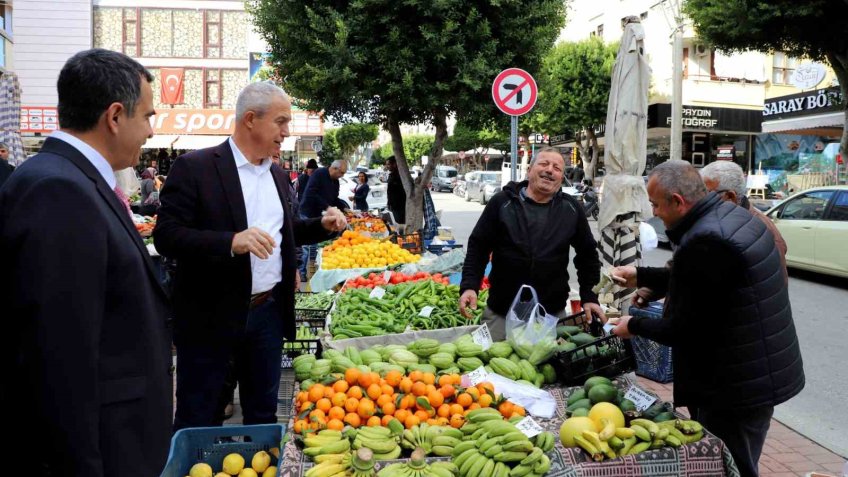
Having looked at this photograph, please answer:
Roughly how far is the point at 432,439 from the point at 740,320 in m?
1.49

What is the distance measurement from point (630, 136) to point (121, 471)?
688 centimetres

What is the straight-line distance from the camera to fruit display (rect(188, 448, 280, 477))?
281cm

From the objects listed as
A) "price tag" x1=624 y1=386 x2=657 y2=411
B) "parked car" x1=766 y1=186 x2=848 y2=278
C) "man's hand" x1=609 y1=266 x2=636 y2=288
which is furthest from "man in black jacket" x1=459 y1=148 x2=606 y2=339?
"parked car" x1=766 y1=186 x2=848 y2=278

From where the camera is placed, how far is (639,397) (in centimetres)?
330

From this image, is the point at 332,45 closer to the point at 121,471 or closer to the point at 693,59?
the point at 121,471

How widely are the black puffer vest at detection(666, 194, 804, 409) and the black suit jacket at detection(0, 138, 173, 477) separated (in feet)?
7.63

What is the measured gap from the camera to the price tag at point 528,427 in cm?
292

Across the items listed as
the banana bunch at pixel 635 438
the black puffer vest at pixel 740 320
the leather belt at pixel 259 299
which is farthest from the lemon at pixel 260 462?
the black puffer vest at pixel 740 320

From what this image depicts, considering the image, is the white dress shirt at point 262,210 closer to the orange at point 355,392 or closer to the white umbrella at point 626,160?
the orange at point 355,392

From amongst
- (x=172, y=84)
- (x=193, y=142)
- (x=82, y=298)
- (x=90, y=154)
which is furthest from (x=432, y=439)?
(x=172, y=84)

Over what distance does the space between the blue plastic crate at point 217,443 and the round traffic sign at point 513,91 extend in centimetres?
580

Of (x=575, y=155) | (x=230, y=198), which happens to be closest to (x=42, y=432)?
(x=230, y=198)

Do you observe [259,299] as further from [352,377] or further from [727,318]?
[727,318]

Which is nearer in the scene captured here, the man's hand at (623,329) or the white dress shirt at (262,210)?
the man's hand at (623,329)
